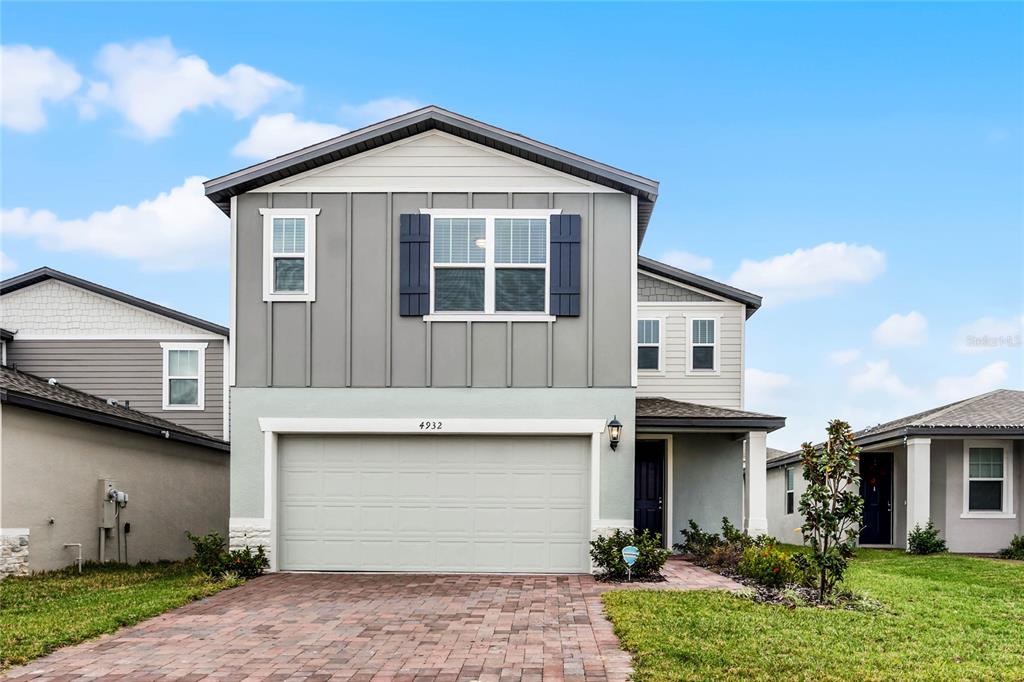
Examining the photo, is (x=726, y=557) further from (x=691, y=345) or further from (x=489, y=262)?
(x=489, y=262)

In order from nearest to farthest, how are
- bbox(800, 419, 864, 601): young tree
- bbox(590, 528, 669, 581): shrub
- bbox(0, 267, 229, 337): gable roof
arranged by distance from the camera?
1. bbox(800, 419, 864, 601): young tree
2. bbox(590, 528, 669, 581): shrub
3. bbox(0, 267, 229, 337): gable roof

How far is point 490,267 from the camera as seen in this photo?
13.4 metres

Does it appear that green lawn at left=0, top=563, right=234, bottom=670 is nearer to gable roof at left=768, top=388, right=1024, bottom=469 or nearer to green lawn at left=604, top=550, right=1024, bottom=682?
green lawn at left=604, top=550, right=1024, bottom=682

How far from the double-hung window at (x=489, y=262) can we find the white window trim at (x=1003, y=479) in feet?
32.8

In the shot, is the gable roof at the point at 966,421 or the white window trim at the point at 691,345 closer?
the gable roof at the point at 966,421

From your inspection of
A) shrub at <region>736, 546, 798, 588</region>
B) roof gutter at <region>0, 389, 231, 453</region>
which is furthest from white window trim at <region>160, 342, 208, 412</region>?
shrub at <region>736, 546, 798, 588</region>

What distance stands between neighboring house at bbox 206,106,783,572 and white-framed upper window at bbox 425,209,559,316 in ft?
0.07

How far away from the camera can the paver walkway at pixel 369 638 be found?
7.43 meters

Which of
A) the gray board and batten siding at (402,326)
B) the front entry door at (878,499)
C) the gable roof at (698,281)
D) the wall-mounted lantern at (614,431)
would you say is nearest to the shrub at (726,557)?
the wall-mounted lantern at (614,431)

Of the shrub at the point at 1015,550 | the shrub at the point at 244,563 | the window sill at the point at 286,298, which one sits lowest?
the shrub at the point at 1015,550

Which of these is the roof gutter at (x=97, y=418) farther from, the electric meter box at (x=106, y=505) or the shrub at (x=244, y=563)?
the shrub at (x=244, y=563)

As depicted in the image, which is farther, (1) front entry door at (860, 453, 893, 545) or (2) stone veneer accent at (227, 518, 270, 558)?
(1) front entry door at (860, 453, 893, 545)

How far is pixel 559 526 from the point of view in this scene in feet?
44.1

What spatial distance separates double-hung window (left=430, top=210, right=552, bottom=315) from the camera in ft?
44.0
